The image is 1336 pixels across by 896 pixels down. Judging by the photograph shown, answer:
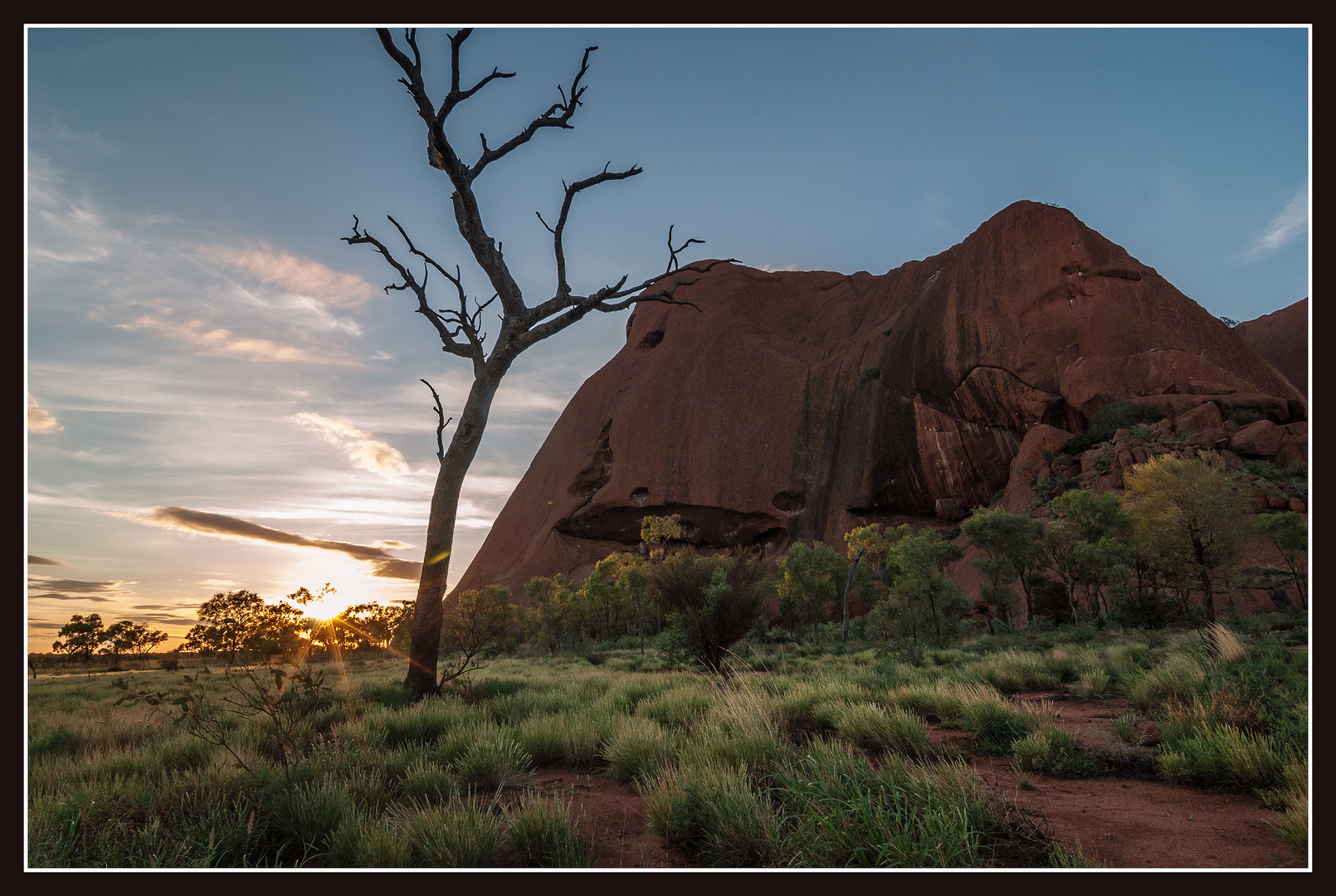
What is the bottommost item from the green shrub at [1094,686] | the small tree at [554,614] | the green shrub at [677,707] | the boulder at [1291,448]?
the small tree at [554,614]

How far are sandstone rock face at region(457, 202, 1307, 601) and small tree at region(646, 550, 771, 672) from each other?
102 feet

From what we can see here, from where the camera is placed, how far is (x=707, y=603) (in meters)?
11.9

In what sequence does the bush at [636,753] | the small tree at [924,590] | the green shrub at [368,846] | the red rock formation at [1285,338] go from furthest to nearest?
the red rock formation at [1285,338], the small tree at [924,590], the bush at [636,753], the green shrub at [368,846]

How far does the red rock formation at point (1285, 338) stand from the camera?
54.2 metres

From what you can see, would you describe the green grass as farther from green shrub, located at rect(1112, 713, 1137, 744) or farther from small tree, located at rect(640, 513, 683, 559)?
small tree, located at rect(640, 513, 683, 559)

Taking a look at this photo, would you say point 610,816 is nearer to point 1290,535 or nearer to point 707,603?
point 707,603

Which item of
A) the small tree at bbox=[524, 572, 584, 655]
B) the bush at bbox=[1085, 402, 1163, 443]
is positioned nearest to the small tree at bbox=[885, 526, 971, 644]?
the bush at bbox=[1085, 402, 1163, 443]

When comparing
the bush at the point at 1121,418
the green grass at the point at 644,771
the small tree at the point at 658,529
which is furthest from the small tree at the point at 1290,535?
the small tree at the point at 658,529

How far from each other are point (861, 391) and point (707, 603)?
141 feet

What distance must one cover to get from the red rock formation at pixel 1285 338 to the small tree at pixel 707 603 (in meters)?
64.7

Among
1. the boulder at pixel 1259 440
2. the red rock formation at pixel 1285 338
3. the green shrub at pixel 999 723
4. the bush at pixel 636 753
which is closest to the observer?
the bush at pixel 636 753

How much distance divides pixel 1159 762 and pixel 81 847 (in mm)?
6878

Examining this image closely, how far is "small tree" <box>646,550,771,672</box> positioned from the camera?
1179cm

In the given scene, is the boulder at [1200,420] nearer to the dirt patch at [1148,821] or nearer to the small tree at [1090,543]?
the small tree at [1090,543]
